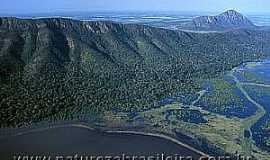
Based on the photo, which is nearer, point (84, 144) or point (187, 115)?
point (84, 144)

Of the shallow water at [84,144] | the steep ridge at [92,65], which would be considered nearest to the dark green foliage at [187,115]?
the steep ridge at [92,65]

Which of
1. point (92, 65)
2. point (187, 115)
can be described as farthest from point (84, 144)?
point (92, 65)

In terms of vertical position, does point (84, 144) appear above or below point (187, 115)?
above

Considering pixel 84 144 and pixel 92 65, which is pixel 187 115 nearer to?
pixel 84 144

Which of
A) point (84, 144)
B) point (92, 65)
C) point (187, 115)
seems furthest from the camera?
point (92, 65)

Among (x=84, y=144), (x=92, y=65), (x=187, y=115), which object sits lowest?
(x=187, y=115)

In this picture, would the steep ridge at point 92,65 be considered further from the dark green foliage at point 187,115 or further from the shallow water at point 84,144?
the shallow water at point 84,144

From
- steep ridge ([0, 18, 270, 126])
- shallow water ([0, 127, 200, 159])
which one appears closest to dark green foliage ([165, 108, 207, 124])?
steep ridge ([0, 18, 270, 126])

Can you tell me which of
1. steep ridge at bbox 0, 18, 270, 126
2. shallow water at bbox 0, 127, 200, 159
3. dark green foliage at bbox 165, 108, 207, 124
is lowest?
dark green foliage at bbox 165, 108, 207, 124

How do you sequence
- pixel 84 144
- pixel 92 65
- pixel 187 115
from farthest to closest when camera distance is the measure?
1. pixel 92 65
2. pixel 187 115
3. pixel 84 144

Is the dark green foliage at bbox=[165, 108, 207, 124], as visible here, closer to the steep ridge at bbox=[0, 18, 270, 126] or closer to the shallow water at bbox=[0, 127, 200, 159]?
the steep ridge at bbox=[0, 18, 270, 126]
